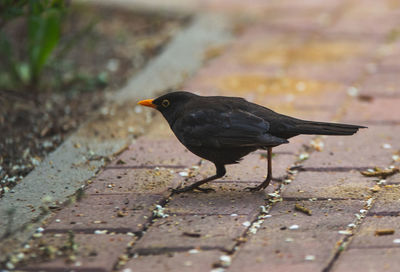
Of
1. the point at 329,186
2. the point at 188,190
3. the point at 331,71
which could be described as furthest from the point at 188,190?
the point at 331,71

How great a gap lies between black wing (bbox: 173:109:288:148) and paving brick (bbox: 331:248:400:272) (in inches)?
34.2

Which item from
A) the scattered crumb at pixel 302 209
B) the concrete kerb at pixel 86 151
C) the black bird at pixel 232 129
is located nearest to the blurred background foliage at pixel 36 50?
the concrete kerb at pixel 86 151

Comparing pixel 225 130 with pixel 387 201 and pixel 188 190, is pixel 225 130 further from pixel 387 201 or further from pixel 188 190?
pixel 387 201

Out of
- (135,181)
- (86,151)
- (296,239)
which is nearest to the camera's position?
(296,239)

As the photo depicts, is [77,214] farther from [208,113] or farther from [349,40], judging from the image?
[349,40]

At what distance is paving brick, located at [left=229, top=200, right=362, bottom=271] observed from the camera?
3.35 meters

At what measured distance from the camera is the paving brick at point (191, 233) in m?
3.55

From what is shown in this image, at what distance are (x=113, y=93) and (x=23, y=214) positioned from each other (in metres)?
2.38

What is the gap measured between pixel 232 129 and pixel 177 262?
3.36 ft

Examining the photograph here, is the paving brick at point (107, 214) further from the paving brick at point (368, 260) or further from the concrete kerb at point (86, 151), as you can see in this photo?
the paving brick at point (368, 260)

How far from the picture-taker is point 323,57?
6.88 metres

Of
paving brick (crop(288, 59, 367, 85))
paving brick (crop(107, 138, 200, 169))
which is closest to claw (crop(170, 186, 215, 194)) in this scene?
paving brick (crop(107, 138, 200, 169))

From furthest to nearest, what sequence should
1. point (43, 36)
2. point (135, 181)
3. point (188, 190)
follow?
point (43, 36) < point (135, 181) < point (188, 190)

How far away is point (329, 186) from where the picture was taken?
435 centimetres
